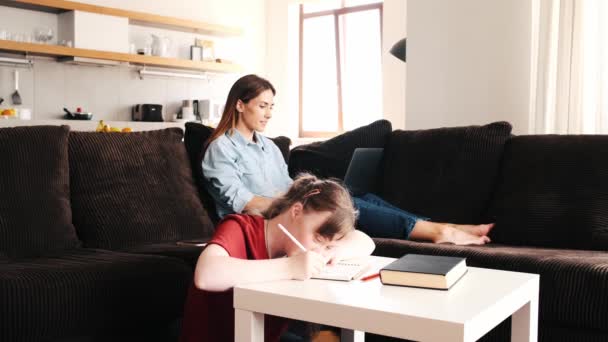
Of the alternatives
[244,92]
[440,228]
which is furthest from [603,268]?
[244,92]

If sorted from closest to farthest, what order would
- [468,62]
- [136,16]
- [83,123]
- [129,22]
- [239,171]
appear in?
[239,171] → [468,62] → [83,123] → [136,16] → [129,22]

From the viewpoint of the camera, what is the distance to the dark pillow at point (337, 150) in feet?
10.0

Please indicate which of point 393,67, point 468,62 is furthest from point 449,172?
point 393,67

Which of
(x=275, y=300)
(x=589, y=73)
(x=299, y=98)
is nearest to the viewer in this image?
(x=275, y=300)

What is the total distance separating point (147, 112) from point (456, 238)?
14.8 feet

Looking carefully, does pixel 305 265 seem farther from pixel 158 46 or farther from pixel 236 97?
pixel 158 46

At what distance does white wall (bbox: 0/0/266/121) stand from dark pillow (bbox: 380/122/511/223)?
4023 millimetres

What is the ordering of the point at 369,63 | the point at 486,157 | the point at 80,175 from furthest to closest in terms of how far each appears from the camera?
the point at 369,63, the point at 486,157, the point at 80,175

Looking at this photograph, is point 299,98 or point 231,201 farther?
point 299,98

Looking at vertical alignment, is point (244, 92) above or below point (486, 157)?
above

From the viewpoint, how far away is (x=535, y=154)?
2586mm

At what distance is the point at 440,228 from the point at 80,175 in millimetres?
1345

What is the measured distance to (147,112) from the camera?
6359mm

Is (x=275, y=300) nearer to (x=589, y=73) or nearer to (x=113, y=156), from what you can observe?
(x=113, y=156)
